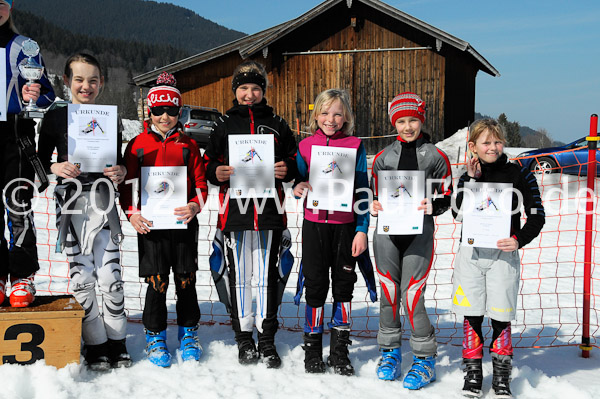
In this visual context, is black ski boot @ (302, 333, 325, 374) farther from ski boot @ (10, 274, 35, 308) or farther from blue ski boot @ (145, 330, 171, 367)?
ski boot @ (10, 274, 35, 308)

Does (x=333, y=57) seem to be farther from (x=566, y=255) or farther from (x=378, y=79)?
(x=566, y=255)

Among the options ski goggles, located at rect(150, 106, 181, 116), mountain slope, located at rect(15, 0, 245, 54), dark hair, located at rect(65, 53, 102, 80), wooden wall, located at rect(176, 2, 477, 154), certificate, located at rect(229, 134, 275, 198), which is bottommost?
certificate, located at rect(229, 134, 275, 198)

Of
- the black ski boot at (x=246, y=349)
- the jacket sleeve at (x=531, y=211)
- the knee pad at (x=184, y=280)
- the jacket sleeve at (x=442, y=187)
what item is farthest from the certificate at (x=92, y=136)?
the jacket sleeve at (x=531, y=211)

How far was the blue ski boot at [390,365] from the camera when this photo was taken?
3170mm

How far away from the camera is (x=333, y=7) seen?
1730 cm

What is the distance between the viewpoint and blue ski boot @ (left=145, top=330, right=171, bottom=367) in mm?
3271

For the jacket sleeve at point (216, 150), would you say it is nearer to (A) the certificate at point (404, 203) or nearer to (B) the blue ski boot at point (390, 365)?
(A) the certificate at point (404, 203)

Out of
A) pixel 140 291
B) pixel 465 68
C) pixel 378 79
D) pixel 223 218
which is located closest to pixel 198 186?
pixel 223 218

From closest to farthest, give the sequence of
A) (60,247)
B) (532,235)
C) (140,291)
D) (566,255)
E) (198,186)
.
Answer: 1. (532,235)
2. (60,247)
3. (198,186)
4. (140,291)
5. (566,255)

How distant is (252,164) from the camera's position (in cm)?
319

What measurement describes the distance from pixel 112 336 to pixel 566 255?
629cm

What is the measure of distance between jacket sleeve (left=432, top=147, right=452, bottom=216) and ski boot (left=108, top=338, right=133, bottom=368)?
2.17 m

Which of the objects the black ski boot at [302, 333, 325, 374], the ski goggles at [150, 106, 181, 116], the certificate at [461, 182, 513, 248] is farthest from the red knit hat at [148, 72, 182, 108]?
the certificate at [461, 182, 513, 248]

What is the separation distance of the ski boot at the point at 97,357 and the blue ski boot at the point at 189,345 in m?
0.48
